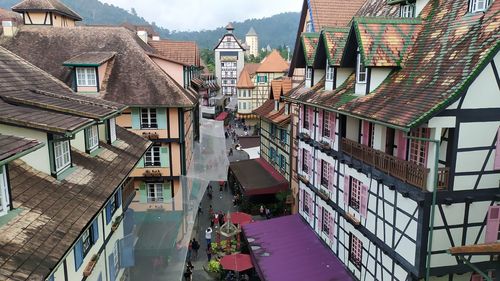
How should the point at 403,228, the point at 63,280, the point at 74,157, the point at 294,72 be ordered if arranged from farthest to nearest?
the point at 294,72
the point at 74,157
the point at 403,228
the point at 63,280

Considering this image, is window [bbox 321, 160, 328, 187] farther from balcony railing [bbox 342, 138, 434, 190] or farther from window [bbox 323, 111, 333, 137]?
balcony railing [bbox 342, 138, 434, 190]

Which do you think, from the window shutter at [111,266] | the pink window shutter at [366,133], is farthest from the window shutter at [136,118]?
the pink window shutter at [366,133]

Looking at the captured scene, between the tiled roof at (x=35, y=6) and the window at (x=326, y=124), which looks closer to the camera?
the window at (x=326, y=124)

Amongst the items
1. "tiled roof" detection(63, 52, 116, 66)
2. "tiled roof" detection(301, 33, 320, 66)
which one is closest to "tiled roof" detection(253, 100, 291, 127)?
"tiled roof" detection(301, 33, 320, 66)

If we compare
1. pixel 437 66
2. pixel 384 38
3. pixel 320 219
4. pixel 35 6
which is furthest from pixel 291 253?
pixel 35 6

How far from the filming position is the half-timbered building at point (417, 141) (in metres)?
11.3

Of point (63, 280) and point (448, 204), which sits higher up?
point (448, 204)

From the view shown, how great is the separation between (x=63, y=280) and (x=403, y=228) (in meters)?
9.88

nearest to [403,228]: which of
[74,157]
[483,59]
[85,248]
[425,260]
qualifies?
[425,260]

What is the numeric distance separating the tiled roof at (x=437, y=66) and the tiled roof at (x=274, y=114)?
1580 cm

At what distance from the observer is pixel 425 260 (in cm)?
1180

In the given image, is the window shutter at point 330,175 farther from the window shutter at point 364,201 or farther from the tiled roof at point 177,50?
the tiled roof at point 177,50

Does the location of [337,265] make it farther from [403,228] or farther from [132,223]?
[132,223]

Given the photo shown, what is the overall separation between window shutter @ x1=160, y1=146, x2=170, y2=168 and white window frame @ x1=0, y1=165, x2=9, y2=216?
17391 mm
